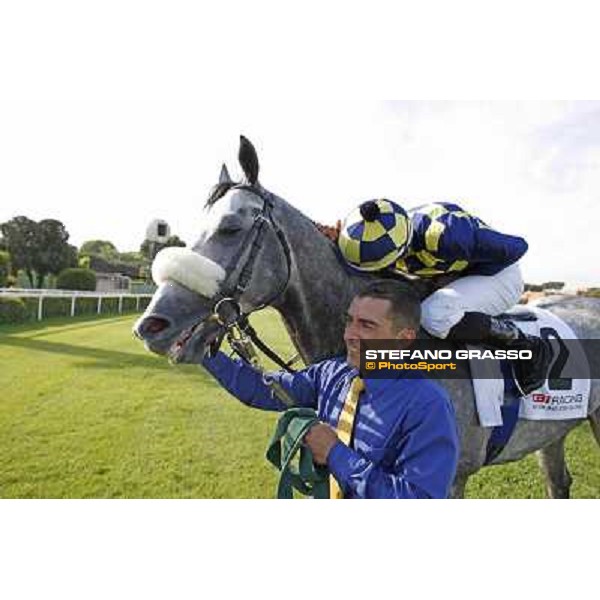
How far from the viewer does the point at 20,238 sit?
204cm

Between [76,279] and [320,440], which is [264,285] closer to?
[320,440]

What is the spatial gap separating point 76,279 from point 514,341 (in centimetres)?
196

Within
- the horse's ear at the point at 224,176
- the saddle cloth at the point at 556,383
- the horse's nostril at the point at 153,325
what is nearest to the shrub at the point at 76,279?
the horse's ear at the point at 224,176

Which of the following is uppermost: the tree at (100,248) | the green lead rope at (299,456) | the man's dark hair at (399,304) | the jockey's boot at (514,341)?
the tree at (100,248)

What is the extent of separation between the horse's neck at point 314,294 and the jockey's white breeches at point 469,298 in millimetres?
229

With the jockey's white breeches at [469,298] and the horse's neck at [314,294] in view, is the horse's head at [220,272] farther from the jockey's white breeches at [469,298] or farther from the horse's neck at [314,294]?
the jockey's white breeches at [469,298]

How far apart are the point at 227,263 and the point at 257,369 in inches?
11.2

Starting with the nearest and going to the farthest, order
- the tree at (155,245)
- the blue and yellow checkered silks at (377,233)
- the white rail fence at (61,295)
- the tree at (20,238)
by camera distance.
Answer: the blue and yellow checkered silks at (377,233), the tree at (155,245), the tree at (20,238), the white rail fence at (61,295)

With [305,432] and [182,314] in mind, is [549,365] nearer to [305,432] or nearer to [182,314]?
[305,432]

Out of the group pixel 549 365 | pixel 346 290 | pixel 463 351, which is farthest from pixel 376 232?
pixel 549 365

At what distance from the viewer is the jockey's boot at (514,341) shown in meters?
1.29

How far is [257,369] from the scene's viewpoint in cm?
132

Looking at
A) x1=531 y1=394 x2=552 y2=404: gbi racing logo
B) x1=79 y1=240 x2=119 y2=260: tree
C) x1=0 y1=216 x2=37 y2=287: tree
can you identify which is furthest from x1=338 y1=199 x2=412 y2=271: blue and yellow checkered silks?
x1=0 y1=216 x2=37 y2=287: tree

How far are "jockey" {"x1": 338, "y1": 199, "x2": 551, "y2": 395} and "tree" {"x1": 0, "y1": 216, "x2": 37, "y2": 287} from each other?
1329mm
